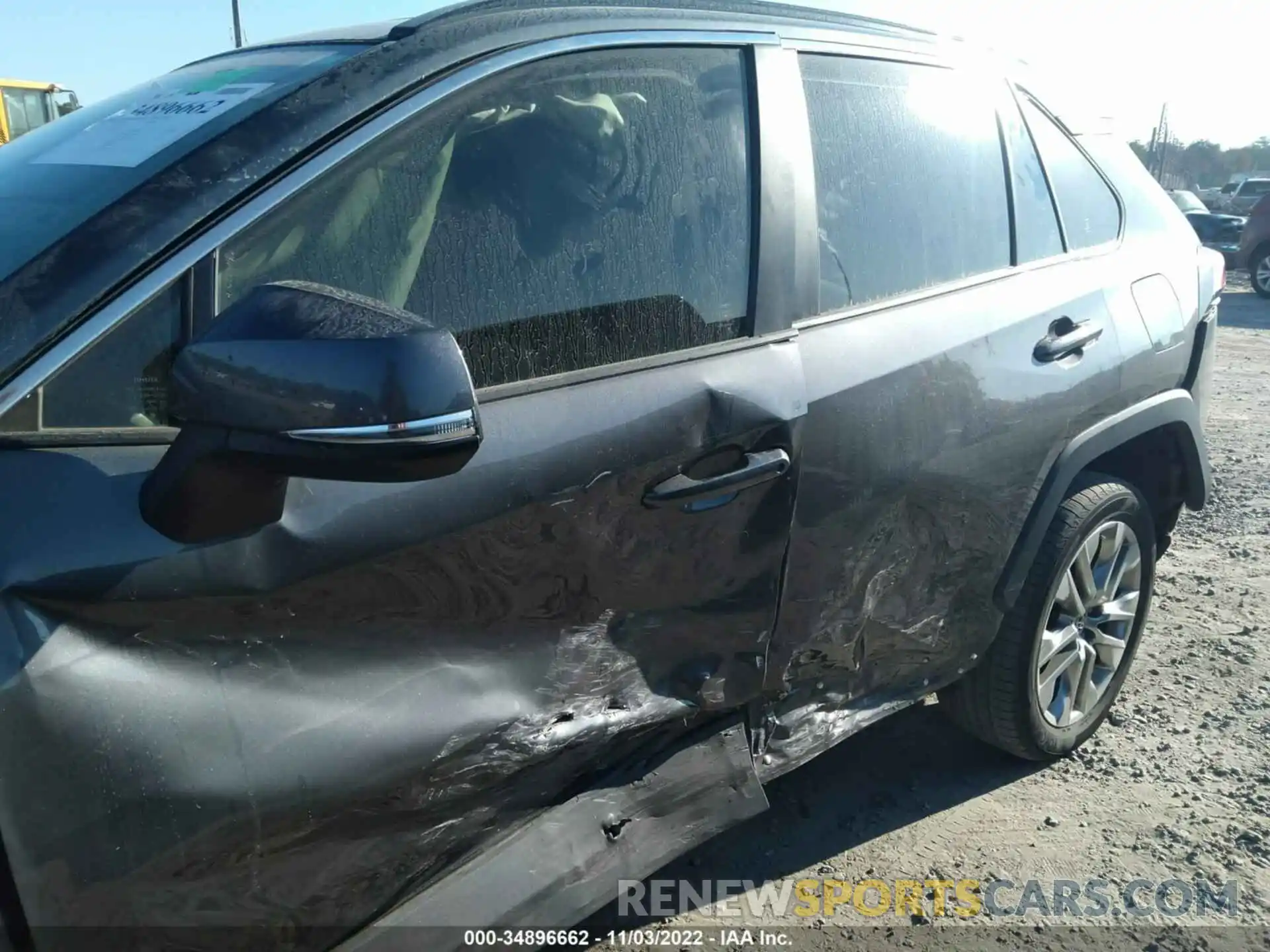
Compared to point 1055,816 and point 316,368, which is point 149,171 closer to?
point 316,368

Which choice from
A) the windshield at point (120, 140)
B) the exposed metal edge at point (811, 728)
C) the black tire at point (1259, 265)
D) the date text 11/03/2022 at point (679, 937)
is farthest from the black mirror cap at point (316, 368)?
the black tire at point (1259, 265)

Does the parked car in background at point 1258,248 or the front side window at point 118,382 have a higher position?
the front side window at point 118,382

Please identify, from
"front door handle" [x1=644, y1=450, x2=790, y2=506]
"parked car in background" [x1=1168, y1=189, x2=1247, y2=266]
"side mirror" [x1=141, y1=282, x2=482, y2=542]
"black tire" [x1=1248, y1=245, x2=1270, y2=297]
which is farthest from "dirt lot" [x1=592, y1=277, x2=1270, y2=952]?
"black tire" [x1=1248, y1=245, x2=1270, y2=297]

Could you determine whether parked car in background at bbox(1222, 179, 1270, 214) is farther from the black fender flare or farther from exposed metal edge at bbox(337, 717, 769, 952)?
exposed metal edge at bbox(337, 717, 769, 952)

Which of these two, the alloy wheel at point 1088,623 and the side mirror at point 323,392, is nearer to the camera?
the side mirror at point 323,392

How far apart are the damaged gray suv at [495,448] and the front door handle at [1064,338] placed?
0.6 inches

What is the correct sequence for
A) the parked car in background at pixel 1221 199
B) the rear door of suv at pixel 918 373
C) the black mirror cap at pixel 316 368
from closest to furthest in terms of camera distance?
1. the black mirror cap at pixel 316 368
2. the rear door of suv at pixel 918 373
3. the parked car in background at pixel 1221 199

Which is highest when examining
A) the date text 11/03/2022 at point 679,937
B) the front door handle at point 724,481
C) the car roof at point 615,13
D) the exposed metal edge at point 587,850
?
the car roof at point 615,13

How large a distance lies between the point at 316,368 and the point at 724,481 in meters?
0.90

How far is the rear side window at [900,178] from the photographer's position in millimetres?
2299

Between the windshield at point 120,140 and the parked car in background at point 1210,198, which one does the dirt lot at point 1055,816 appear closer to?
the windshield at point 120,140

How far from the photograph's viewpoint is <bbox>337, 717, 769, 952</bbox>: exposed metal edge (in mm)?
1679

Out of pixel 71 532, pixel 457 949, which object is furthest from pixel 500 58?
pixel 457 949

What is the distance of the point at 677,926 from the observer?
2531mm
